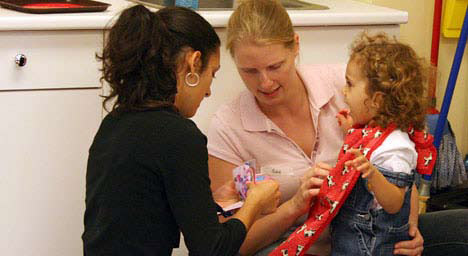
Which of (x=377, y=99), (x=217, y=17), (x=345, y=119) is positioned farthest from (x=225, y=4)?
(x=377, y=99)

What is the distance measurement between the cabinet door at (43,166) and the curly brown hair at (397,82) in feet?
2.41

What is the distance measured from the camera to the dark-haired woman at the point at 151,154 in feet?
4.91

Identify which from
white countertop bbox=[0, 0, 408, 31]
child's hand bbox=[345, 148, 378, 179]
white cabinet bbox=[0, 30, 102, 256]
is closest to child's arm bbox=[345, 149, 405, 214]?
child's hand bbox=[345, 148, 378, 179]

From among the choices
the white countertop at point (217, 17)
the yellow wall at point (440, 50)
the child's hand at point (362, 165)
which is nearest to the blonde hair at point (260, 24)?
the white countertop at point (217, 17)

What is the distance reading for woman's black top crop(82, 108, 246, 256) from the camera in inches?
58.7

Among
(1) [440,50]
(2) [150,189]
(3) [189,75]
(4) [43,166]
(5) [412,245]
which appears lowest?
(5) [412,245]

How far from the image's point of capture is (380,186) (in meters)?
1.70

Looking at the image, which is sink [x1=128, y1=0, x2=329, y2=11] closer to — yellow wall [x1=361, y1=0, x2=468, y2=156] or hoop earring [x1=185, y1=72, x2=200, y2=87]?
yellow wall [x1=361, y1=0, x2=468, y2=156]

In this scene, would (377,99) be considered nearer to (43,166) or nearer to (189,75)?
(189,75)

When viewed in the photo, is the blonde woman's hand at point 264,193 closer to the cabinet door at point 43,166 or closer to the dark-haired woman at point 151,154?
the dark-haired woman at point 151,154

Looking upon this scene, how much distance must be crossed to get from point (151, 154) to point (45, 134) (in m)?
0.67

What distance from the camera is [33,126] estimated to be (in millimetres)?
2049

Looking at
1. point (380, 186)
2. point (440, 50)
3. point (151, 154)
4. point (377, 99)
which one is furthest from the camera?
point (440, 50)

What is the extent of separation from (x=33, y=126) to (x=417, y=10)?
5.50 ft
